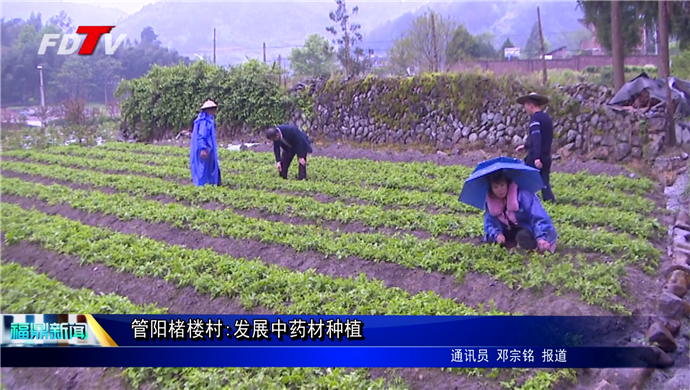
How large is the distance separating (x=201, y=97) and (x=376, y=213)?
443 inches

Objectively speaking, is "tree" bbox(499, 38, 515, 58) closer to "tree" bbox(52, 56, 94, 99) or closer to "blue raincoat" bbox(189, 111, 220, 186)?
"blue raincoat" bbox(189, 111, 220, 186)

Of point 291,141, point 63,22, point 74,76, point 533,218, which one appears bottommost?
point 533,218

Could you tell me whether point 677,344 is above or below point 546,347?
below

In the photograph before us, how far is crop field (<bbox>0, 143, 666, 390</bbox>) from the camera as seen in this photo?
3545 millimetres

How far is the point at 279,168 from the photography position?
30.0 feet

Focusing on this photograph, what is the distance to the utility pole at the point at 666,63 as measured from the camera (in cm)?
1046

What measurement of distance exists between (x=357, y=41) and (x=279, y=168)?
33.4ft

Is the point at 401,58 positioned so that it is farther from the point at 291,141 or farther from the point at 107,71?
the point at 107,71

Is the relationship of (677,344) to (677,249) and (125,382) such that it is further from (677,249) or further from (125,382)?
(125,382)

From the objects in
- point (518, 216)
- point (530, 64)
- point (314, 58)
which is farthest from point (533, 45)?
point (518, 216)

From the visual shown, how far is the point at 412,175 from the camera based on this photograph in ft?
30.2

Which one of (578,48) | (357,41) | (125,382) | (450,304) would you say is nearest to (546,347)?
(450,304)

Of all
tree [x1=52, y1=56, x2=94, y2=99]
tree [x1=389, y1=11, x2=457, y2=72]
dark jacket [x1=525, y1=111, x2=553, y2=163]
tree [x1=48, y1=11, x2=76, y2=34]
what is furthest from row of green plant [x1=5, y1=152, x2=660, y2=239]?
tree [x1=389, y1=11, x2=457, y2=72]

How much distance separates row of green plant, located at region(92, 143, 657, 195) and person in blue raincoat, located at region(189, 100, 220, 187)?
1.64 m
